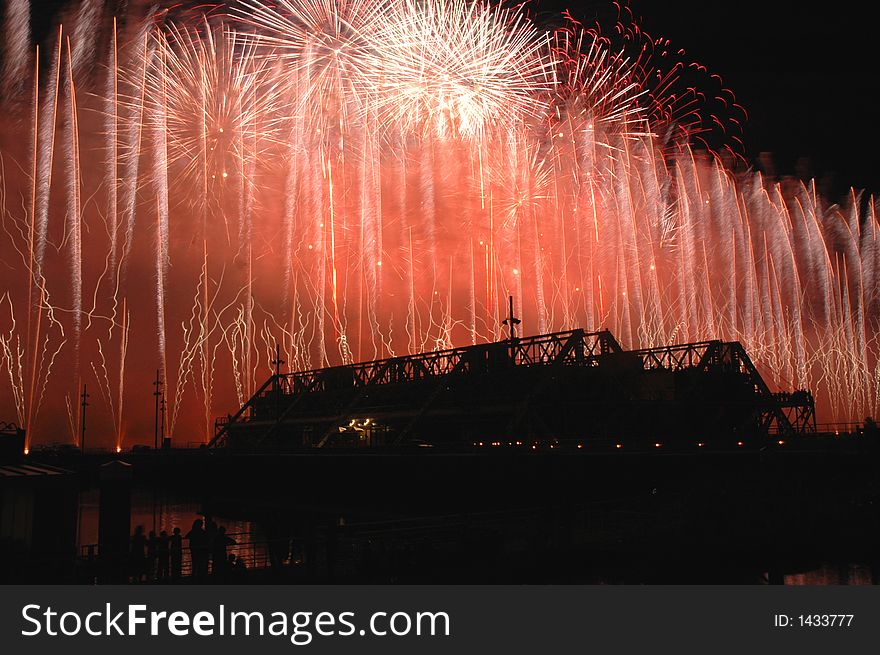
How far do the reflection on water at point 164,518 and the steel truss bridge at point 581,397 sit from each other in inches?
407

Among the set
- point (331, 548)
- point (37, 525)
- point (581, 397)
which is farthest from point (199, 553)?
point (581, 397)

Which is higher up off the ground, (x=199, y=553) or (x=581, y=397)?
(x=581, y=397)

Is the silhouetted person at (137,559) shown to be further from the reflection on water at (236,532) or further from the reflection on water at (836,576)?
the reflection on water at (836,576)

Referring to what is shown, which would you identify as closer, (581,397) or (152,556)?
(152,556)

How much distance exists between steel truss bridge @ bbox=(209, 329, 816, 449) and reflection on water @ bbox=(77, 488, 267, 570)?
10.3 metres

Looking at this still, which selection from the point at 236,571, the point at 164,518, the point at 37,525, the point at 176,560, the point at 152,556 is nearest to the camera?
the point at 37,525

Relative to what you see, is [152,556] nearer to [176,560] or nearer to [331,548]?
[176,560]

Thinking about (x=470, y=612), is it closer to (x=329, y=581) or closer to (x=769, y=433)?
(x=329, y=581)

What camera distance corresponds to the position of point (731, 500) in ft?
77.2

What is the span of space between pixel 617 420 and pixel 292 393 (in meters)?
36.7

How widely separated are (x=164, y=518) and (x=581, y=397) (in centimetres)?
2784

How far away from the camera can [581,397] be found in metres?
45.2

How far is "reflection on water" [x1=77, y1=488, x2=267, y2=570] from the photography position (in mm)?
38656

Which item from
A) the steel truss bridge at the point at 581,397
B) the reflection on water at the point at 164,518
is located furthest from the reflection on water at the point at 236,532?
the steel truss bridge at the point at 581,397
